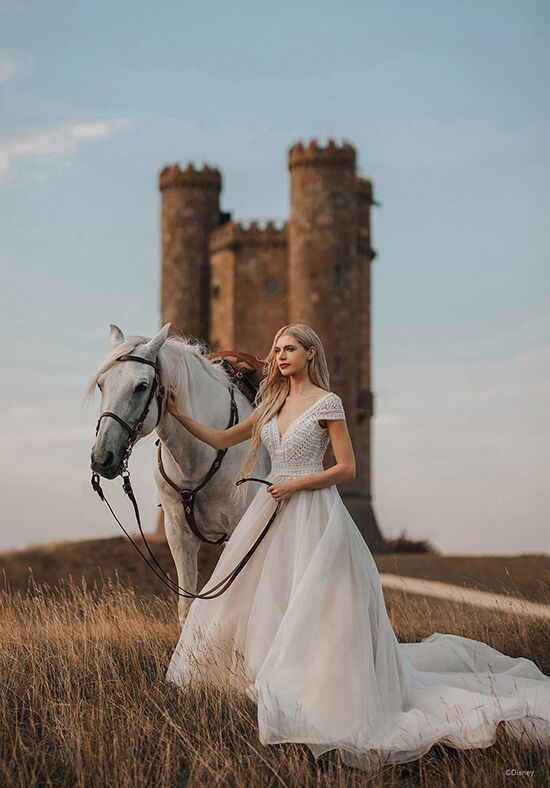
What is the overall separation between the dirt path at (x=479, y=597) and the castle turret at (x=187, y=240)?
58.2 ft

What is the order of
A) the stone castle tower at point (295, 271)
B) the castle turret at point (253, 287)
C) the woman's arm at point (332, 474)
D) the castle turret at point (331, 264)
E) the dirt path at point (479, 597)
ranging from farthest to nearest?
the castle turret at point (253, 287), the stone castle tower at point (295, 271), the castle turret at point (331, 264), the dirt path at point (479, 597), the woman's arm at point (332, 474)

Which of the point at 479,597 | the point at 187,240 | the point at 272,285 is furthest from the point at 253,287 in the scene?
the point at 479,597

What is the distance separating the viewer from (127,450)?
5.18m

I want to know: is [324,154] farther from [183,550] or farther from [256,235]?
[183,550]

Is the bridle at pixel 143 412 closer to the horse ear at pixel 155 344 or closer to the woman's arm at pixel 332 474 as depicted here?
the horse ear at pixel 155 344

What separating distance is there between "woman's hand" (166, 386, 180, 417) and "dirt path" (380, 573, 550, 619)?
10.4ft

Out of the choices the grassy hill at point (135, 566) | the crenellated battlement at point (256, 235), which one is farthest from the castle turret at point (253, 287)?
the grassy hill at point (135, 566)

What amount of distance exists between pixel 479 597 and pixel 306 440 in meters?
5.25

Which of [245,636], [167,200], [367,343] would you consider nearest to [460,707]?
[245,636]

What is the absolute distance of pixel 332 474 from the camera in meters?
4.83

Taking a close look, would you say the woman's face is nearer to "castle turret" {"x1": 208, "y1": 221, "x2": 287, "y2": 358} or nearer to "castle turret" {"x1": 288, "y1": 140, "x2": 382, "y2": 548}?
"castle turret" {"x1": 288, "y1": 140, "x2": 382, "y2": 548}

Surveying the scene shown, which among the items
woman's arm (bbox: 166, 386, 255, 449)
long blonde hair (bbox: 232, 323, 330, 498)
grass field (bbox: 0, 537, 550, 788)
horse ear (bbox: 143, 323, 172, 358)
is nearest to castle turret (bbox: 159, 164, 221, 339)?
grass field (bbox: 0, 537, 550, 788)

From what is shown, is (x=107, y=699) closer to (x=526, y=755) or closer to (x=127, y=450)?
(x=127, y=450)

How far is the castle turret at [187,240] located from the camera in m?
33.6
